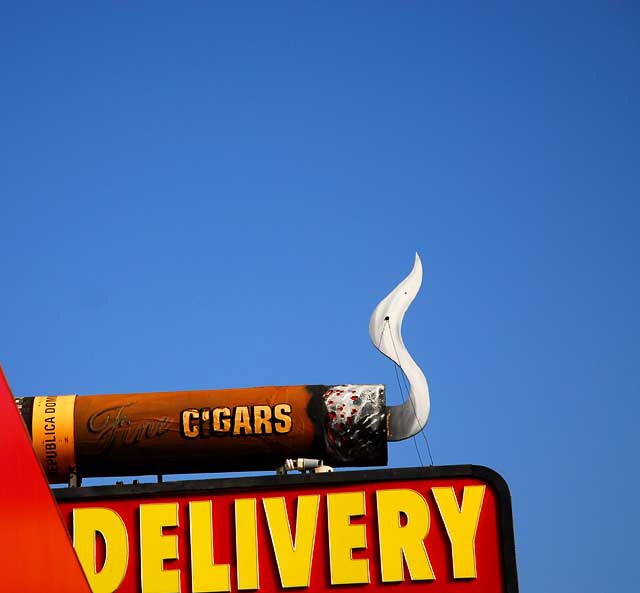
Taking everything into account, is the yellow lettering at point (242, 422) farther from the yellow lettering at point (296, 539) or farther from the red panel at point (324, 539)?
the yellow lettering at point (296, 539)

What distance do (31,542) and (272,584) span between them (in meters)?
9.67

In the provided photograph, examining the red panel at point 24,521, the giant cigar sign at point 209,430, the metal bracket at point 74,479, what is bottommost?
the red panel at point 24,521

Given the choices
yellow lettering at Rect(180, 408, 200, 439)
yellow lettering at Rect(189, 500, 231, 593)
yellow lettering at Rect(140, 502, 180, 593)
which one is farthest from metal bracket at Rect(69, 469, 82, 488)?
yellow lettering at Rect(189, 500, 231, 593)

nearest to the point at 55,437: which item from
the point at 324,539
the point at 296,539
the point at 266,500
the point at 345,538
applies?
the point at 266,500

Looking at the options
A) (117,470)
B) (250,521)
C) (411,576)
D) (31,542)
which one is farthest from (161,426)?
(31,542)

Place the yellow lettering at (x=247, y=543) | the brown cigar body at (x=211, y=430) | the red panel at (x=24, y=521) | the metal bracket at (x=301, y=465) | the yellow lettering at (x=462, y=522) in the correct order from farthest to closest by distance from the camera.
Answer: the metal bracket at (x=301, y=465) < the brown cigar body at (x=211, y=430) < the yellow lettering at (x=247, y=543) < the yellow lettering at (x=462, y=522) < the red panel at (x=24, y=521)

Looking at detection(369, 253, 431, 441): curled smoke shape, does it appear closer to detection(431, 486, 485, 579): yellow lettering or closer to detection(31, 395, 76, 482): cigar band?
detection(431, 486, 485, 579): yellow lettering

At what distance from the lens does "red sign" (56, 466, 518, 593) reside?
14844mm

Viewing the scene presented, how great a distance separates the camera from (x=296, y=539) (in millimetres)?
15117

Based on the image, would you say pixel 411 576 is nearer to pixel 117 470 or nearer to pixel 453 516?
pixel 453 516

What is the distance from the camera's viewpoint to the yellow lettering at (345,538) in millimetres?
14867

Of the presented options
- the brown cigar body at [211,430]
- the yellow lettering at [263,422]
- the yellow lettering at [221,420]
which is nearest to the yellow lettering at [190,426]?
the brown cigar body at [211,430]

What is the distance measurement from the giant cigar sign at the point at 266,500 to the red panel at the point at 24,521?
8.92 metres

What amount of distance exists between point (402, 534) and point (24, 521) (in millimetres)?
10164
